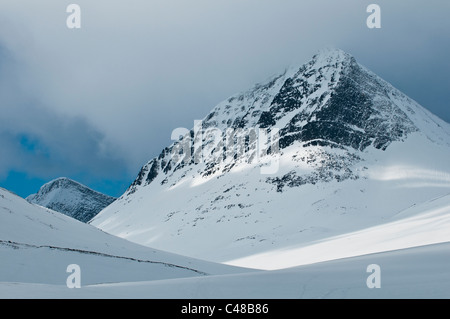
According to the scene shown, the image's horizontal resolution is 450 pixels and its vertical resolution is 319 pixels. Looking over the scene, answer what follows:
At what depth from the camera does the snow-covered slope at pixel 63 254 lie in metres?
21.3

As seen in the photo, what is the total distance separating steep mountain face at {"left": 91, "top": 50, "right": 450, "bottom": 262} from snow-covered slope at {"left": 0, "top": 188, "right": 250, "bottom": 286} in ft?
159

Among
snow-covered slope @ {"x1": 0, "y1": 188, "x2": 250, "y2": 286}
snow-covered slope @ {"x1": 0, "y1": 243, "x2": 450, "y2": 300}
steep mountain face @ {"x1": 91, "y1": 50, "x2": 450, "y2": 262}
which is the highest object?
steep mountain face @ {"x1": 91, "y1": 50, "x2": 450, "y2": 262}

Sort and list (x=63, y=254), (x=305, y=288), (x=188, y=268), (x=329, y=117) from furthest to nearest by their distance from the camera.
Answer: (x=329, y=117) < (x=188, y=268) < (x=63, y=254) < (x=305, y=288)

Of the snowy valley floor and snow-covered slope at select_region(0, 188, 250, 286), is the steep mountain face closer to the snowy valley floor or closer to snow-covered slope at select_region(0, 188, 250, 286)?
the snowy valley floor

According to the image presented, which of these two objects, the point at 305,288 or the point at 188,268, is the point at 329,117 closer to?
the point at 188,268

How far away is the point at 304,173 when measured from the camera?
127250 mm

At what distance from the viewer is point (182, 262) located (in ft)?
104

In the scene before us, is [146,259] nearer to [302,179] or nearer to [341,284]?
[341,284]

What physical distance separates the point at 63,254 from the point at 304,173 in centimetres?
10812

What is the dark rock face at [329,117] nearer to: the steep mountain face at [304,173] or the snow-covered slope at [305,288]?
the steep mountain face at [304,173]

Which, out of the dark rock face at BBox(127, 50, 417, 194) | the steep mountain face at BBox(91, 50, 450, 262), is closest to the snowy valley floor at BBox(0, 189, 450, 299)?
the steep mountain face at BBox(91, 50, 450, 262)

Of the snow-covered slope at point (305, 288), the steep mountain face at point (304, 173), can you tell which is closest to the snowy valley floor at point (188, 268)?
the snow-covered slope at point (305, 288)

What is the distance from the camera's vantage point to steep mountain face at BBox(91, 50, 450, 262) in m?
104

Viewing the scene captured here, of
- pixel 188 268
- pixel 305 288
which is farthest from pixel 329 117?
pixel 305 288
